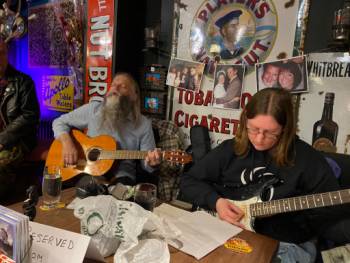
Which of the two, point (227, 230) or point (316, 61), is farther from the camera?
point (316, 61)

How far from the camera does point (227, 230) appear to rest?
44.3 inches

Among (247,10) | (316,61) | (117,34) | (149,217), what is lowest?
(149,217)

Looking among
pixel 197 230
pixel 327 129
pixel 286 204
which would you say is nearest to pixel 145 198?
pixel 197 230

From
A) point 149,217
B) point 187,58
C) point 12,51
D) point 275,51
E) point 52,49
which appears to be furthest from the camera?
point 12,51

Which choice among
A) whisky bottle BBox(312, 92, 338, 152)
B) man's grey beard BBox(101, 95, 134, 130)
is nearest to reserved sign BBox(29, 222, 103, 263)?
man's grey beard BBox(101, 95, 134, 130)

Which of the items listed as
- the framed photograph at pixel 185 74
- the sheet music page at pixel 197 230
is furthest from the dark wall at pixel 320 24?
the sheet music page at pixel 197 230

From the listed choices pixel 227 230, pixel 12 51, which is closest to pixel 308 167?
pixel 227 230

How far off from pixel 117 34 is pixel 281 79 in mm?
1555

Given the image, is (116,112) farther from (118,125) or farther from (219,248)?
(219,248)

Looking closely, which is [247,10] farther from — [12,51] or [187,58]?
[12,51]

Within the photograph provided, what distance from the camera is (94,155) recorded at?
2.14m

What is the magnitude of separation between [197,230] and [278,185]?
480mm

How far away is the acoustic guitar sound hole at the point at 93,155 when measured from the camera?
84.0 inches

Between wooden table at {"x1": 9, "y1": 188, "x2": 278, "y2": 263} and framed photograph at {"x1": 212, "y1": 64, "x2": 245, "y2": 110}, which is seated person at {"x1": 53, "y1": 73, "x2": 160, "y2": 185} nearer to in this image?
framed photograph at {"x1": 212, "y1": 64, "x2": 245, "y2": 110}
